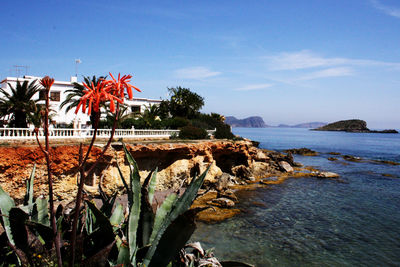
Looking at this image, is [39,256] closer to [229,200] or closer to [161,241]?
[161,241]

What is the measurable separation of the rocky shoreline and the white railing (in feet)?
5.07

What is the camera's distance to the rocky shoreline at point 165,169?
1128cm

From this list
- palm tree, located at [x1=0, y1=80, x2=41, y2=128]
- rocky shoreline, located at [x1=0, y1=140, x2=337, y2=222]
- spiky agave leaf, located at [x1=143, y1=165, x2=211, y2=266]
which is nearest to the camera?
spiky agave leaf, located at [x1=143, y1=165, x2=211, y2=266]

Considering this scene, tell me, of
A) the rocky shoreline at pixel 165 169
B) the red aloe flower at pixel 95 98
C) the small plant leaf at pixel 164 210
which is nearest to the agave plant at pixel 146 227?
the small plant leaf at pixel 164 210

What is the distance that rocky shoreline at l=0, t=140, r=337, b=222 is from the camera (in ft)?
37.0

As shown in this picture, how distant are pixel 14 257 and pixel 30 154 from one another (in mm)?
9386

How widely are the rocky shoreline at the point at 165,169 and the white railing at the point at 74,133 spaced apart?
1545mm

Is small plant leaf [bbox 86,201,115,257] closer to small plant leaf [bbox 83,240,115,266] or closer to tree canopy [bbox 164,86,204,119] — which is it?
small plant leaf [bbox 83,240,115,266]

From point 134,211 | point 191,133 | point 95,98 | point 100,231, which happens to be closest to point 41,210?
point 100,231

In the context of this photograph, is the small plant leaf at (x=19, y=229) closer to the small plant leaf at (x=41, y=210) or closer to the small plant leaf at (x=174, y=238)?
the small plant leaf at (x=41, y=210)

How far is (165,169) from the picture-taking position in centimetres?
1691

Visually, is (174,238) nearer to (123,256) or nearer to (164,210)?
(123,256)

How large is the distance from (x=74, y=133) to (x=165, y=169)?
17.7ft

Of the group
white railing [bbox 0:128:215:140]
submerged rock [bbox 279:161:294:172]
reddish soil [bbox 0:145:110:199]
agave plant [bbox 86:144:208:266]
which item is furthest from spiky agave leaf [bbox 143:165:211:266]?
submerged rock [bbox 279:161:294:172]
